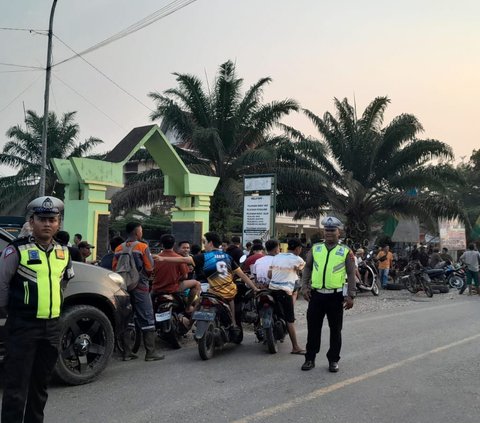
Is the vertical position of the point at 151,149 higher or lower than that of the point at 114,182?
higher

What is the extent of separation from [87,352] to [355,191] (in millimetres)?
15894

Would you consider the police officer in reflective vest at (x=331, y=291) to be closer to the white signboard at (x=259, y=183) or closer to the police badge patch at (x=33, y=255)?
the police badge patch at (x=33, y=255)

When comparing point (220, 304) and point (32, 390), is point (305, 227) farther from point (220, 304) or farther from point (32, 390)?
point (32, 390)

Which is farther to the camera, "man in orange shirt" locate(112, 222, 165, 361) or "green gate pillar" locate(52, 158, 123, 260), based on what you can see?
"green gate pillar" locate(52, 158, 123, 260)

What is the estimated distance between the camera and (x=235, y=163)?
19078mm

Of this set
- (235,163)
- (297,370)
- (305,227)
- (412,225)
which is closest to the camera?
(297,370)

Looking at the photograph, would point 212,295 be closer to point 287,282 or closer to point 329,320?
point 287,282

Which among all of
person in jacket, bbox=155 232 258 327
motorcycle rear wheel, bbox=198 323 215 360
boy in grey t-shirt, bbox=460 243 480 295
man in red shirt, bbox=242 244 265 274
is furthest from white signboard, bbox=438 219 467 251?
motorcycle rear wheel, bbox=198 323 215 360

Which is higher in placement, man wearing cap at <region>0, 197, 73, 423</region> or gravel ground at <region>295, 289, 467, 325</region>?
man wearing cap at <region>0, 197, 73, 423</region>

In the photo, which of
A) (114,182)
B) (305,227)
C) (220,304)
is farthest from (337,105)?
(305,227)

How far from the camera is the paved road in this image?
174 inches

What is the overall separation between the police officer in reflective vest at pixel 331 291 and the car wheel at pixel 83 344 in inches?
89.3

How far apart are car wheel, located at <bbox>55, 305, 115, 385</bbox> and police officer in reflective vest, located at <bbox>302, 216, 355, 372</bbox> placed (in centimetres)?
227

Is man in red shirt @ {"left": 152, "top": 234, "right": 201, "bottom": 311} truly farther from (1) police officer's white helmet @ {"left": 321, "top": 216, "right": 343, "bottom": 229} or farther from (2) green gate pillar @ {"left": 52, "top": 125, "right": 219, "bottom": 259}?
(2) green gate pillar @ {"left": 52, "top": 125, "right": 219, "bottom": 259}
